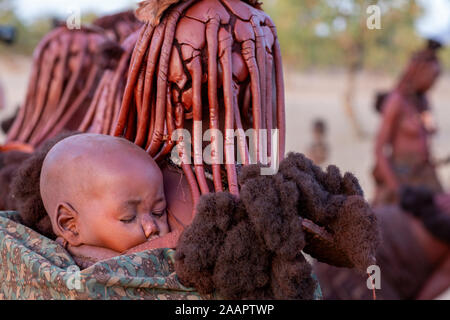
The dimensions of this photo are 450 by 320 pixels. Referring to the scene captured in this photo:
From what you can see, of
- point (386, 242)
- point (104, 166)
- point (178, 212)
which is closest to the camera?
point (104, 166)

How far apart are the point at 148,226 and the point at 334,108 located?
2078 cm

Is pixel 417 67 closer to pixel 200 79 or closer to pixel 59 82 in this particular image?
pixel 59 82

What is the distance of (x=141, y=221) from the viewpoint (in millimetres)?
1849

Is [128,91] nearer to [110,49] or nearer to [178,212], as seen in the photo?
[178,212]

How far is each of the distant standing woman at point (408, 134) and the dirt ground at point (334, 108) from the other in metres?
5.89

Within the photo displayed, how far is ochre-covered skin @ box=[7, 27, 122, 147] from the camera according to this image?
3.46 meters

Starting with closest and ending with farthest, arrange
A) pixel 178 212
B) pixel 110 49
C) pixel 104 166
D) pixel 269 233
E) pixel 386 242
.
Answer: pixel 269 233 → pixel 104 166 → pixel 178 212 → pixel 110 49 → pixel 386 242

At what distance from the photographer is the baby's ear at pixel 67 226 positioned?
1.87m

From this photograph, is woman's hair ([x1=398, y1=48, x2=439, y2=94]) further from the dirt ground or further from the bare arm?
the dirt ground

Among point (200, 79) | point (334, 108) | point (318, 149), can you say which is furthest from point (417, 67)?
point (334, 108)

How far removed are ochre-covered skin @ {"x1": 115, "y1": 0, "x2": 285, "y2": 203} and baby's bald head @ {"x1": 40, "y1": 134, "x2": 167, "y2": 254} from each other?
5.9 inches

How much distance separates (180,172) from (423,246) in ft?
10.9

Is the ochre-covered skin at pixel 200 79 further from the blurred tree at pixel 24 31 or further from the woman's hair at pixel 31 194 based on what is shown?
the blurred tree at pixel 24 31

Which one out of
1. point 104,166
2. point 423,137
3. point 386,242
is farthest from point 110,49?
point 423,137
